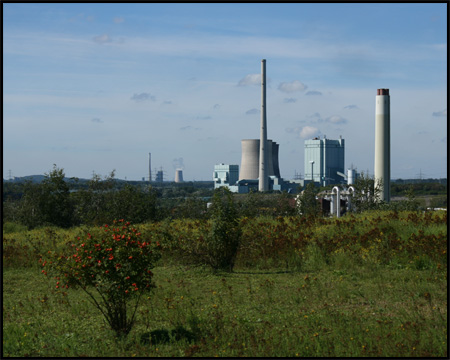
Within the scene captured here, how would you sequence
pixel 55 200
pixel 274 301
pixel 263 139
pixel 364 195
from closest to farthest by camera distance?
pixel 274 301 < pixel 55 200 < pixel 364 195 < pixel 263 139

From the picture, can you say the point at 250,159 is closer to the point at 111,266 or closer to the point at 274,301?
the point at 274,301

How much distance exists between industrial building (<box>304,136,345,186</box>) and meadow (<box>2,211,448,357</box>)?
9462 cm

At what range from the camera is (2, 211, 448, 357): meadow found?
4930 millimetres

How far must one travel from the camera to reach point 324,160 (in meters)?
104

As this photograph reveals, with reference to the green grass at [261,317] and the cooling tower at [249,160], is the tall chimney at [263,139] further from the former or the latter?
the green grass at [261,317]

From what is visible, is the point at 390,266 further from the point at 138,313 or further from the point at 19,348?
the point at 19,348

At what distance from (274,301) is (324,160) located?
99.4m

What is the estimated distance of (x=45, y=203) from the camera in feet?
56.2

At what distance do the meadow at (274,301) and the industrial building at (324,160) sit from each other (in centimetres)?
9462

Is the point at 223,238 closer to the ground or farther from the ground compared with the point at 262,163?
closer to the ground

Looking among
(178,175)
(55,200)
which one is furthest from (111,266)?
(178,175)

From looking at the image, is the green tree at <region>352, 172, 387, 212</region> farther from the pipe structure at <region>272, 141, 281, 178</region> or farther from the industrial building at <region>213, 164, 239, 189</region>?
the industrial building at <region>213, 164, 239, 189</region>

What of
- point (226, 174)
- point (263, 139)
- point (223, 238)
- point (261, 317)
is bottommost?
point (261, 317)

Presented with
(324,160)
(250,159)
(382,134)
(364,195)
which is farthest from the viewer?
(324,160)
